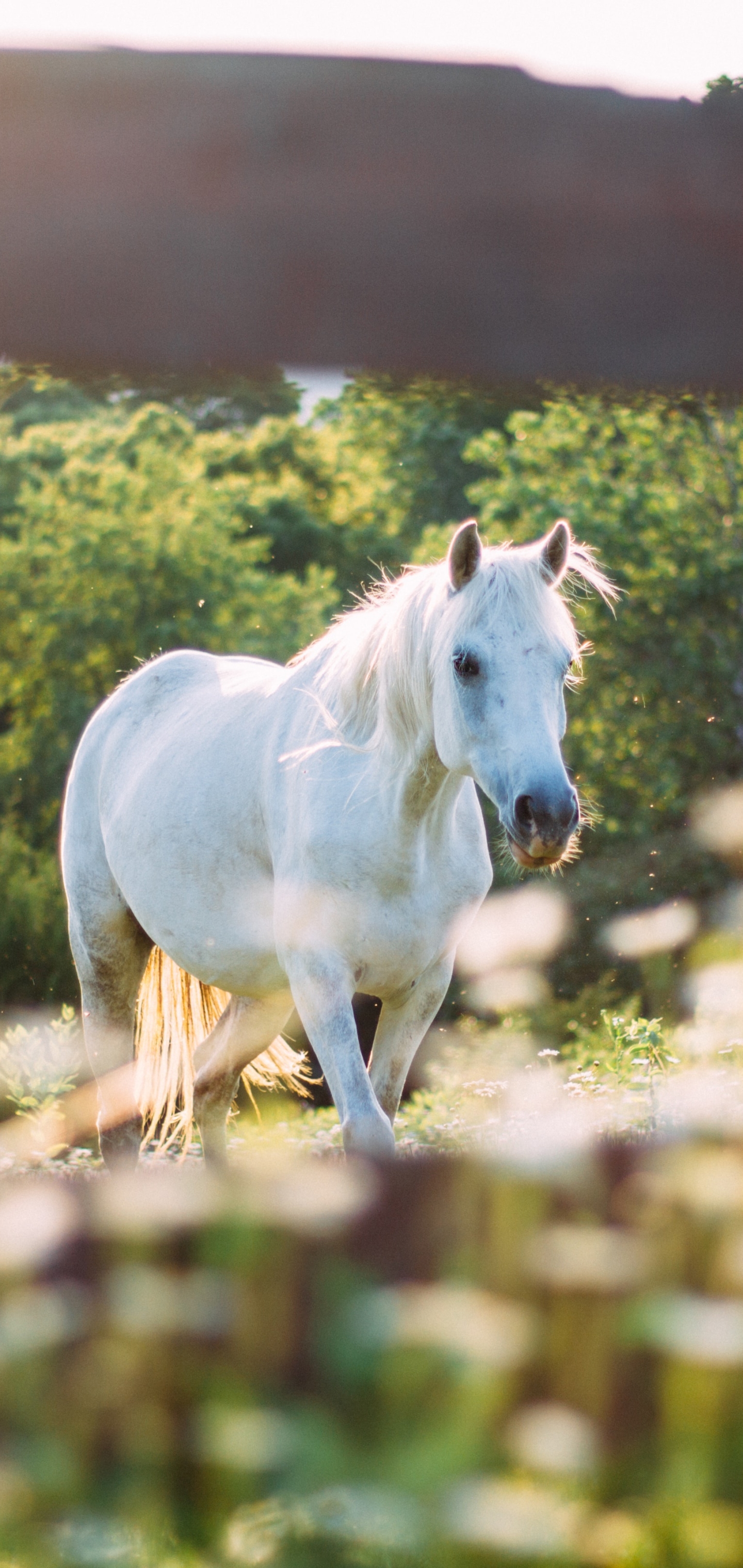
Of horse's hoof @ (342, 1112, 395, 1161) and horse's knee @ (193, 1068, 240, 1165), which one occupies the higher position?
horse's hoof @ (342, 1112, 395, 1161)

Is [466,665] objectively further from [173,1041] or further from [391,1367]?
[173,1041]

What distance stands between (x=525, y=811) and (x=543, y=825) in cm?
5

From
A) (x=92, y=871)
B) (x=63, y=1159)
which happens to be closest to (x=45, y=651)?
(x=63, y=1159)

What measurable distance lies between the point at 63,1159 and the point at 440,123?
737 centimetres

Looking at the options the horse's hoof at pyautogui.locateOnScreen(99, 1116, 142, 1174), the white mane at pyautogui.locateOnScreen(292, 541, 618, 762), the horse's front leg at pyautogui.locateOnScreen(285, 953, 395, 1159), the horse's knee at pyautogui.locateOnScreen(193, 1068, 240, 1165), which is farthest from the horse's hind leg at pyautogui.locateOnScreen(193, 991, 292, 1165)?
the white mane at pyautogui.locateOnScreen(292, 541, 618, 762)

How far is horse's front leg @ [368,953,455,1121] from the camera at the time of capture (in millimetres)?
3422

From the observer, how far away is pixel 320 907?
3.22m

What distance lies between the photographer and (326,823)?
3.23 metres

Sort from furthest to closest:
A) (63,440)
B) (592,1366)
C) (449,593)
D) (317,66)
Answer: (63,440)
(449,593)
(317,66)
(592,1366)

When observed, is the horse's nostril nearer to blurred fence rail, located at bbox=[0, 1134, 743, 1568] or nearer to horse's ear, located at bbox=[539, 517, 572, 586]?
horse's ear, located at bbox=[539, 517, 572, 586]

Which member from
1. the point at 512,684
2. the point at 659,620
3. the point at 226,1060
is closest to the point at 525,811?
the point at 512,684

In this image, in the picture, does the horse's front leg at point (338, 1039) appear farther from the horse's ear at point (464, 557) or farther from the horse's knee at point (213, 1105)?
the horse's knee at point (213, 1105)

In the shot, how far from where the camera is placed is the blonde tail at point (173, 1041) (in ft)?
14.9

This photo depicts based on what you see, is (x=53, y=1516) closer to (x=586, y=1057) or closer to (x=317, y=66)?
(x=317, y=66)
